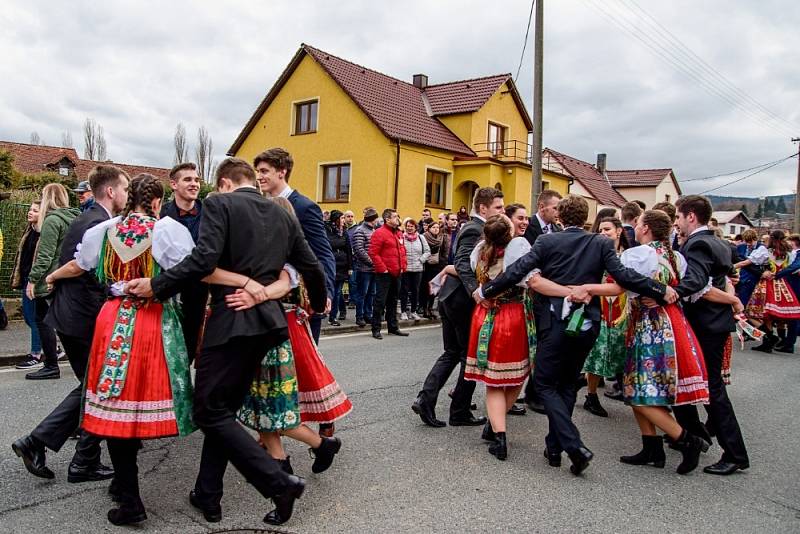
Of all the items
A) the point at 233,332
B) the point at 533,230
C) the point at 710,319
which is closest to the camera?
the point at 233,332

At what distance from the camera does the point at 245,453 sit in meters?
3.12

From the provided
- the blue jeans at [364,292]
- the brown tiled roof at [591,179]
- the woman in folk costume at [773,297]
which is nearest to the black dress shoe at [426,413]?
the blue jeans at [364,292]

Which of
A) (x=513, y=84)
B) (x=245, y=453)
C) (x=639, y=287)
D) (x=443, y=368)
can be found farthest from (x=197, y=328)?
(x=513, y=84)

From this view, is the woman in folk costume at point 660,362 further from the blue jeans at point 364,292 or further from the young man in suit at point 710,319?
the blue jeans at point 364,292

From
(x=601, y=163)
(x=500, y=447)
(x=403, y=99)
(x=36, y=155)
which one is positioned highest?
(x=601, y=163)

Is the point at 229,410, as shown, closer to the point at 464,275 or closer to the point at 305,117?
the point at 464,275

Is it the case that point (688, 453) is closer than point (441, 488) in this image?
No

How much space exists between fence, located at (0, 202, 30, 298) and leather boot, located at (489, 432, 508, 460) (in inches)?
343

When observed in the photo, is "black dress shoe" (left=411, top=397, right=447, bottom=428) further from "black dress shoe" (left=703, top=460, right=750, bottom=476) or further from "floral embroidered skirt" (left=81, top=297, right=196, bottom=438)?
"floral embroidered skirt" (left=81, top=297, right=196, bottom=438)

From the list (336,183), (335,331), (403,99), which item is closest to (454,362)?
(335,331)

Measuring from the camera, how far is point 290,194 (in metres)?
4.39

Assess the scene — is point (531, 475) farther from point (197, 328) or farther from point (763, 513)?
point (197, 328)

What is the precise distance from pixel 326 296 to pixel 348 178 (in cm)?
2212

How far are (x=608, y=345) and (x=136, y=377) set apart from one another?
165 inches
